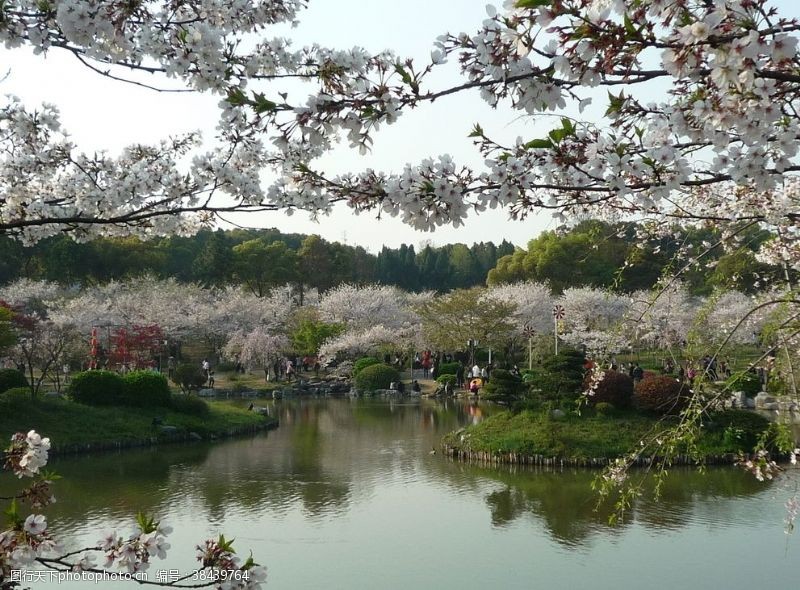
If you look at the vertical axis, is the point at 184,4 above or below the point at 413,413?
above

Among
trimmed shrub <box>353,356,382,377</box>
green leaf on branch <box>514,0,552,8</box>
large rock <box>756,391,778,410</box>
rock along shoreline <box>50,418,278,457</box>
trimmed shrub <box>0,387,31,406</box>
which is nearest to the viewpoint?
green leaf on branch <box>514,0,552,8</box>

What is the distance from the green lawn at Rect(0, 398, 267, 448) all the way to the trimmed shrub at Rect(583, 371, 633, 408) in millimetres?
7070

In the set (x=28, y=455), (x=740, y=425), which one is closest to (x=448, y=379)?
(x=740, y=425)

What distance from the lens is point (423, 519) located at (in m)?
8.02

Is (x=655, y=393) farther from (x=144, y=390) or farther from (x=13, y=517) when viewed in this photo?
(x=13, y=517)

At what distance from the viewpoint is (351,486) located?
31.4ft

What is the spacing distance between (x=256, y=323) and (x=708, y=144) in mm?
27807

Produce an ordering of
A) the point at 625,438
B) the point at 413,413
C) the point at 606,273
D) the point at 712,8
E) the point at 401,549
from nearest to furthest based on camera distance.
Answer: the point at 712,8 → the point at 401,549 → the point at 625,438 → the point at 413,413 → the point at 606,273

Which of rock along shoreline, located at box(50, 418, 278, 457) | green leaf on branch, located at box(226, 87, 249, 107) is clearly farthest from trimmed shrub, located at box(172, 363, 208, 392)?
green leaf on branch, located at box(226, 87, 249, 107)

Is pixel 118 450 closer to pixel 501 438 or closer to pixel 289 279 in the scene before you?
pixel 501 438

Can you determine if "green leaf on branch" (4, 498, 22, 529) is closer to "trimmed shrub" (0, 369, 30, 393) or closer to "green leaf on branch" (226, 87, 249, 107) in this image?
"green leaf on branch" (226, 87, 249, 107)

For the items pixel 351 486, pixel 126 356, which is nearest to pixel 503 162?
pixel 351 486

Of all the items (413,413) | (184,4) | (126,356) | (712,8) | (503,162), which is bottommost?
(413,413)

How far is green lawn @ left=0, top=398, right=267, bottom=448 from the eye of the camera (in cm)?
1174
